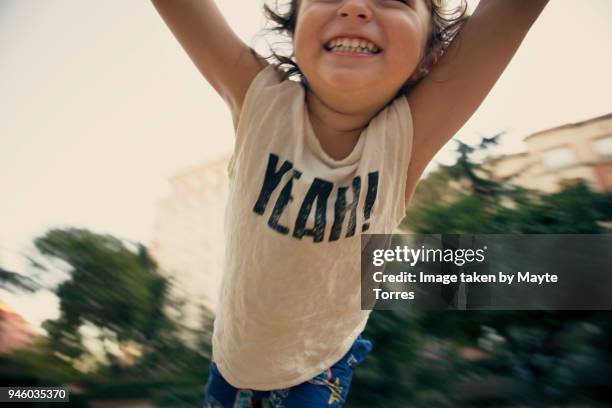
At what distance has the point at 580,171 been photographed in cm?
114

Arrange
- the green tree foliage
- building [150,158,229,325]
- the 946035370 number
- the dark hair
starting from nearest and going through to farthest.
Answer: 1. the dark hair
2. the 946035370 number
3. the green tree foliage
4. building [150,158,229,325]

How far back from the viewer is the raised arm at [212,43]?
21.0 inches

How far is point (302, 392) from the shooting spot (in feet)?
1.95

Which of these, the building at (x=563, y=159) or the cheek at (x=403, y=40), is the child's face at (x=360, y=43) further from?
the building at (x=563, y=159)

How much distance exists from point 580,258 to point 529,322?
0.25m

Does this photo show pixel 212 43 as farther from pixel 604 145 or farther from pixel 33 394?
pixel 604 145

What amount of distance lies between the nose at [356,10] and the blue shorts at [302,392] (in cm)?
47

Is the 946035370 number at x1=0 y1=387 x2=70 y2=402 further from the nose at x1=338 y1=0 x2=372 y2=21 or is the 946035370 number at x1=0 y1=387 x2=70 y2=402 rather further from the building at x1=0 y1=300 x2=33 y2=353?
the nose at x1=338 y1=0 x2=372 y2=21

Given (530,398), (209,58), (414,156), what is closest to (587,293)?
(530,398)

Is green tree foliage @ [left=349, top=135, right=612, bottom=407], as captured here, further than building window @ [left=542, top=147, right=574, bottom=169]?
No

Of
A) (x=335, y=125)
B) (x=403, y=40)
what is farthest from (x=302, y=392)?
(x=403, y=40)

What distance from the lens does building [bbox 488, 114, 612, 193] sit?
109 centimetres

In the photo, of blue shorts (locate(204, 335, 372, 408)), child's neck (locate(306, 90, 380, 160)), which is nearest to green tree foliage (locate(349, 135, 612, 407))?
blue shorts (locate(204, 335, 372, 408))

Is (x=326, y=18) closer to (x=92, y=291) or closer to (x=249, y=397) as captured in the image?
(x=249, y=397)
